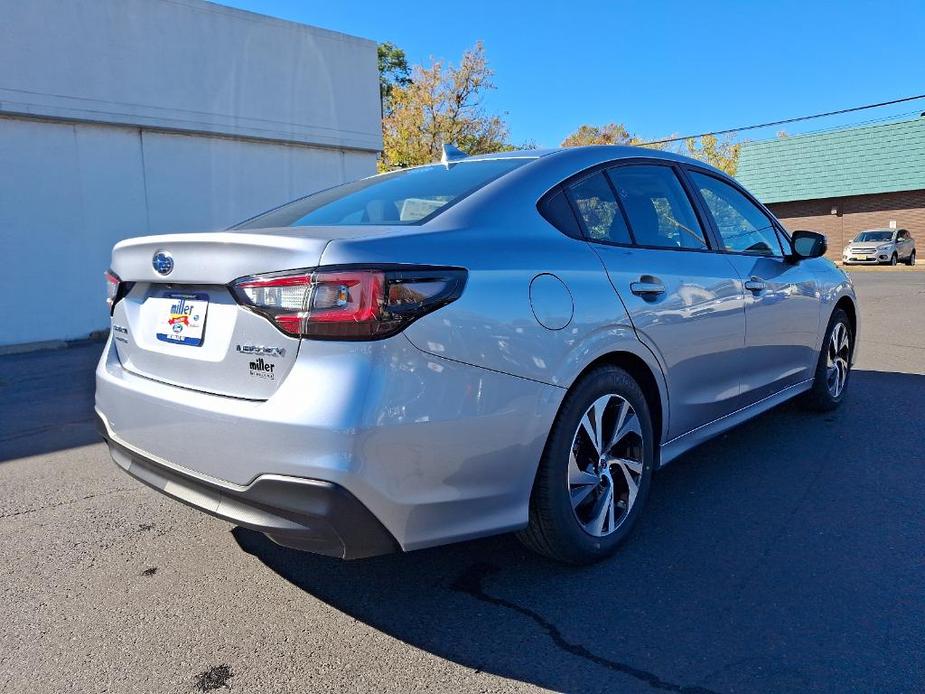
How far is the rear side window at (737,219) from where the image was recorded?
380cm

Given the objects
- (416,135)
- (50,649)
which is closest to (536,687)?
(50,649)

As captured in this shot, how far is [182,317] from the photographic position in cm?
241

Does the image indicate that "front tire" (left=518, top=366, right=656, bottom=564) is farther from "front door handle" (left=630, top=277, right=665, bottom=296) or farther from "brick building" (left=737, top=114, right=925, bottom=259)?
"brick building" (left=737, top=114, right=925, bottom=259)

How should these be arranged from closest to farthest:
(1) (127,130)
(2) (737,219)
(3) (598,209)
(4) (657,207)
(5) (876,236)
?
(3) (598,209) < (4) (657,207) < (2) (737,219) < (1) (127,130) < (5) (876,236)

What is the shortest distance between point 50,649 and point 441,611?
1306 millimetres

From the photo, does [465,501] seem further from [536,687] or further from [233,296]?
[233,296]

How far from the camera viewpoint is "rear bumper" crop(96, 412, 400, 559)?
1.99 metres

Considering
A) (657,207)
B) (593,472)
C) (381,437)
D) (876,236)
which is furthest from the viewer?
(876,236)

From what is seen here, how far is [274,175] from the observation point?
42.6ft

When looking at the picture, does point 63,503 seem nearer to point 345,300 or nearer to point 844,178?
point 345,300

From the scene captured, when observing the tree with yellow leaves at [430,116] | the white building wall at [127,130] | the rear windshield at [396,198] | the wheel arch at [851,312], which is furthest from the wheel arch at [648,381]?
the tree with yellow leaves at [430,116]

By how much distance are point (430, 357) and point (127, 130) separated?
35.4 feet

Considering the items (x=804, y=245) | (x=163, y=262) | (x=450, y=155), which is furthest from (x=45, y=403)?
(x=804, y=245)

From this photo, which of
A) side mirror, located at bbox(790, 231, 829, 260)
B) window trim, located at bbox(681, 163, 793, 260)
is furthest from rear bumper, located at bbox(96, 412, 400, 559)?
side mirror, located at bbox(790, 231, 829, 260)
